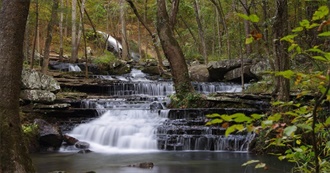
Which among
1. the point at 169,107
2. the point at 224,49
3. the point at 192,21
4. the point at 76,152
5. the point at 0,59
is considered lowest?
the point at 76,152

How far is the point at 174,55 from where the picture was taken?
13.9 meters

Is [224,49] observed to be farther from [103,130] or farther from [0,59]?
[0,59]

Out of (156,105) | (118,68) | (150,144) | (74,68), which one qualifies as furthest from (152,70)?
(150,144)

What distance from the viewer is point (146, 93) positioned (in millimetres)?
17750

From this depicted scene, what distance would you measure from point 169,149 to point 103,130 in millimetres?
2459

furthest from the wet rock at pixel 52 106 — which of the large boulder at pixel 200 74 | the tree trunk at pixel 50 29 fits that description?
the large boulder at pixel 200 74

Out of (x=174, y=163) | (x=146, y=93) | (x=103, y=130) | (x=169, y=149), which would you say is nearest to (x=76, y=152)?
(x=103, y=130)

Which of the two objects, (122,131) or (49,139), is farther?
(122,131)

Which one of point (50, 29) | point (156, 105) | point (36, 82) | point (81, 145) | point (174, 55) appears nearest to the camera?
point (81, 145)

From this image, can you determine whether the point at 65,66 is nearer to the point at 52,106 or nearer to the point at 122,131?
the point at 52,106

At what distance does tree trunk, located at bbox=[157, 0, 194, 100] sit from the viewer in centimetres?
1358

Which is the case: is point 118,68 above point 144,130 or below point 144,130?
above

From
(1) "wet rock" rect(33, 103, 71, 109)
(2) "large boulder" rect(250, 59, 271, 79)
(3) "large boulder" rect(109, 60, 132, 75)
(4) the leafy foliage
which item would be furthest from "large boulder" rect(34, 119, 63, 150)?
(3) "large boulder" rect(109, 60, 132, 75)

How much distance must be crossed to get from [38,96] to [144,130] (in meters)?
4.13
